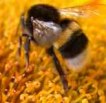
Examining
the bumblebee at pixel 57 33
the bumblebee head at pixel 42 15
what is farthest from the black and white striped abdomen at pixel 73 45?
the bumblebee head at pixel 42 15

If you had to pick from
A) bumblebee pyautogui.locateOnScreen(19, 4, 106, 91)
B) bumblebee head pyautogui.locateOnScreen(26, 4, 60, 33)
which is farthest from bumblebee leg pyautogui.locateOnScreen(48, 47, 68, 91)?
bumblebee head pyautogui.locateOnScreen(26, 4, 60, 33)

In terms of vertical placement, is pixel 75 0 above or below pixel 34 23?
below

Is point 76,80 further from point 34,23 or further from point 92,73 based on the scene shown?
point 34,23

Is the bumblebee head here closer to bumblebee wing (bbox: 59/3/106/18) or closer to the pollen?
bumblebee wing (bbox: 59/3/106/18)

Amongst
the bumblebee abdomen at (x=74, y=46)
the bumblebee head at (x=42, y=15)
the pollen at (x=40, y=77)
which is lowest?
the pollen at (x=40, y=77)

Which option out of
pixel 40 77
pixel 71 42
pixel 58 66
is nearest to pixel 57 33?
pixel 71 42

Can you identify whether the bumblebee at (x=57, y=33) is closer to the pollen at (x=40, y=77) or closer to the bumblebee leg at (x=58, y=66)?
the bumblebee leg at (x=58, y=66)

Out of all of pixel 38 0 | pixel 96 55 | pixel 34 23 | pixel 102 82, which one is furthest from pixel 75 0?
pixel 34 23

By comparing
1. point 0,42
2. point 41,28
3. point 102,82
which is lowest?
point 102,82
